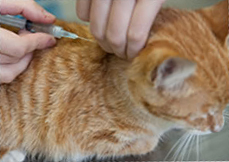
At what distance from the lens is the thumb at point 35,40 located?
811mm

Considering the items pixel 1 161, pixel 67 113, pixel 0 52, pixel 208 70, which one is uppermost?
pixel 208 70

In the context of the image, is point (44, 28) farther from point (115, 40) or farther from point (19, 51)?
point (115, 40)

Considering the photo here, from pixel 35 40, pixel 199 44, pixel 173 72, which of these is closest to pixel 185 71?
pixel 173 72

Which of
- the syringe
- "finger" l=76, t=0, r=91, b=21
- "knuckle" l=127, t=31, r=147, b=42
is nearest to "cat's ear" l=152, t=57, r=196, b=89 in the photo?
"knuckle" l=127, t=31, r=147, b=42

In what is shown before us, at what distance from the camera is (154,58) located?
58cm

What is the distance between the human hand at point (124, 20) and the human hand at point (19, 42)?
10.4 inches

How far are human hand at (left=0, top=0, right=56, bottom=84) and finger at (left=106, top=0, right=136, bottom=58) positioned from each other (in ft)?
1.05

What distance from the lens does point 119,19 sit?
2.02 feet

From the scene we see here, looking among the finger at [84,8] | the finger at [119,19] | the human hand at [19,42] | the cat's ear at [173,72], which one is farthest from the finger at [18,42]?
the cat's ear at [173,72]

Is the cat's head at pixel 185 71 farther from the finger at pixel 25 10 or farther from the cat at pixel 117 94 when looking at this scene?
the finger at pixel 25 10

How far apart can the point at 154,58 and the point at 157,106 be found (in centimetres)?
17

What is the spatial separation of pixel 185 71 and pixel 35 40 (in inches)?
20.4

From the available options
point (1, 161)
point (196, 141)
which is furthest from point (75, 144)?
point (196, 141)

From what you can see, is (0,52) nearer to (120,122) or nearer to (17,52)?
(17,52)
